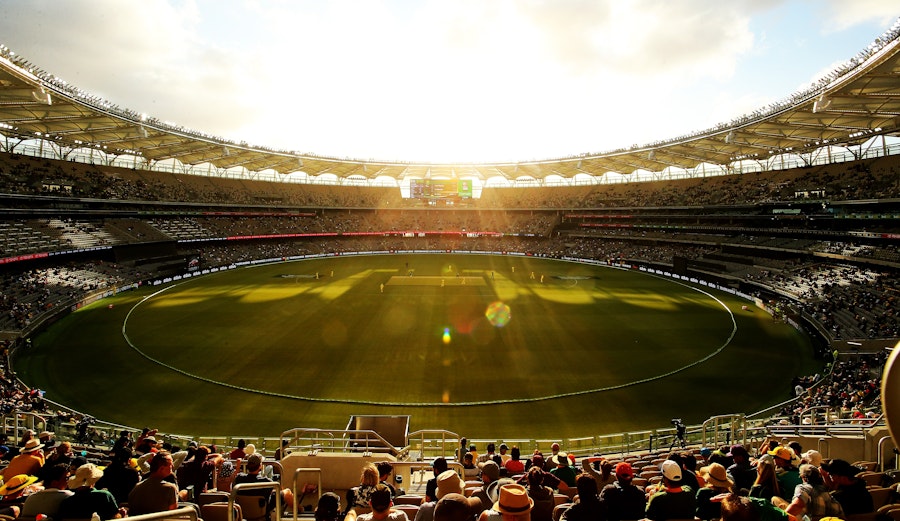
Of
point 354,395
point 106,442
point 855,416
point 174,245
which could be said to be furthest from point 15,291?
point 855,416

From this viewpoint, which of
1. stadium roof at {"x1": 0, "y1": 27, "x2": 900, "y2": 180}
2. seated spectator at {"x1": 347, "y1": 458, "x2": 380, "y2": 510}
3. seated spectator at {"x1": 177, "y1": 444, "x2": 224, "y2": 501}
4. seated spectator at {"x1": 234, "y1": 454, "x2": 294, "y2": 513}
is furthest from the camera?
stadium roof at {"x1": 0, "y1": 27, "x2": 900, "y2": 180}

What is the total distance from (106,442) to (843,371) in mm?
31188

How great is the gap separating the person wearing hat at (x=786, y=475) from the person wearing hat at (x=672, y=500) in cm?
201

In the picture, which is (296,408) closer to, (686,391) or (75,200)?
(686,391)

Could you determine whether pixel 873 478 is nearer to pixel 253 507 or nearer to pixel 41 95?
pixel 253 507

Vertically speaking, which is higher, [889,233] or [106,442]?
[889,233]

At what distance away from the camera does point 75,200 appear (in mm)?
56469

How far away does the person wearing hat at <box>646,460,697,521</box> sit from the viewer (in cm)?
524

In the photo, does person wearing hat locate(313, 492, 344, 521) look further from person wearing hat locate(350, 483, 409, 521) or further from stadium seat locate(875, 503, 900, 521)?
stadium seat locate(875, 503, 900, 521)

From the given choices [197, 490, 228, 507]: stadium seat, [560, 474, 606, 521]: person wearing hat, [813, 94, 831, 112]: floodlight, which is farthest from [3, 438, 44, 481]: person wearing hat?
[813, 94, 831, 112]: floodlight

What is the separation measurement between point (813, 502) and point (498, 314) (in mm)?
32748

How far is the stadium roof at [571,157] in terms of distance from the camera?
3506 cm

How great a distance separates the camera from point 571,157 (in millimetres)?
80625

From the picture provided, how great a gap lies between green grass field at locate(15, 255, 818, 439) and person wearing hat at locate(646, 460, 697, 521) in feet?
44.1
